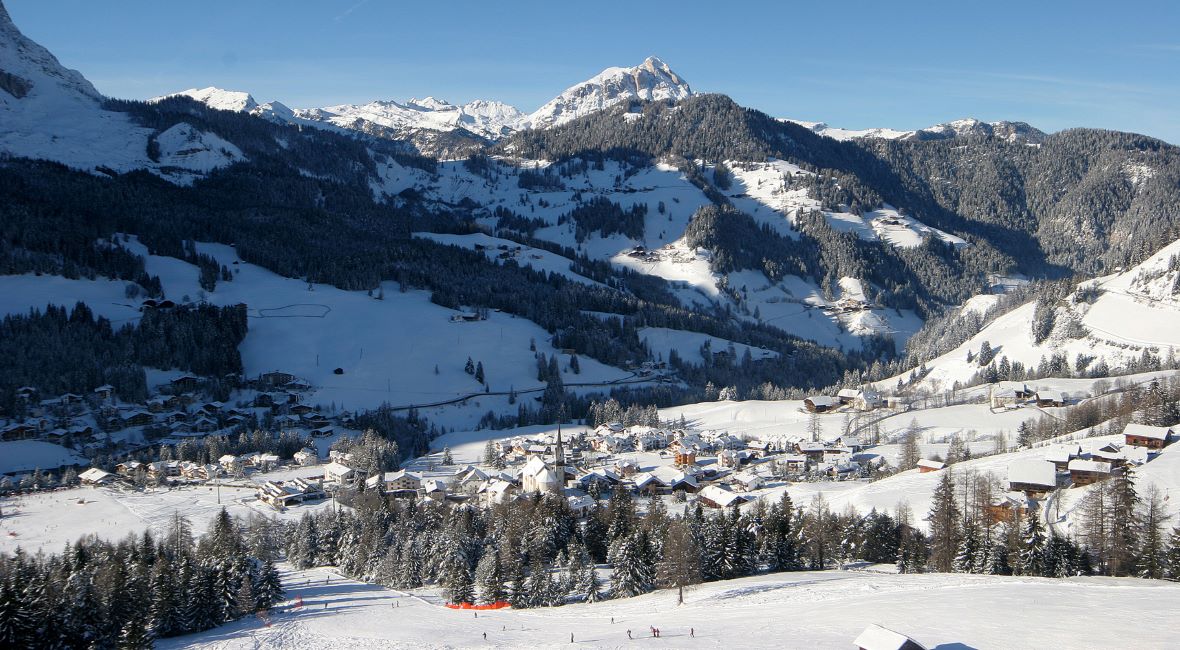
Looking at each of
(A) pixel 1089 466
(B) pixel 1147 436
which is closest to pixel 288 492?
(A) pixel 1089 466

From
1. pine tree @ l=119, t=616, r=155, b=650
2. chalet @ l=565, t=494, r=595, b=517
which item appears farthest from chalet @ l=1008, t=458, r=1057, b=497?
pine tree @ l=119, t=616, r=155, b=650

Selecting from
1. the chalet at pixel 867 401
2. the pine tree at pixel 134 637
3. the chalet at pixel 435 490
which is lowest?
the chalet at pixel 435 490

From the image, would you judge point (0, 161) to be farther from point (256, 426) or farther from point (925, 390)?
point (925, 390)

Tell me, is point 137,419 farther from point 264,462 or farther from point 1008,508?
point 1008,508

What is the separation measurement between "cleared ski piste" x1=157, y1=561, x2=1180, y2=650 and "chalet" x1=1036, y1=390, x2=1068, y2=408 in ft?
183

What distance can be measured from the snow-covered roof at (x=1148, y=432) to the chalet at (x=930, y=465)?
1307 centimetres

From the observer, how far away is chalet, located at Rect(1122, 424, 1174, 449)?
64688 mm

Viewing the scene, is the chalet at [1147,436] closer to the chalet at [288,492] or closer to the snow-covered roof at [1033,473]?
the snow-covered roof at [1033,473]

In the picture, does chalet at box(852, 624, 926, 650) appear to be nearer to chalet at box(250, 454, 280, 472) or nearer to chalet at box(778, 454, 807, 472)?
chalet at box(778, 454, 807, 472)

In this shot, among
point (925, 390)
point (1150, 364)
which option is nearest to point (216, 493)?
point (925, 390)

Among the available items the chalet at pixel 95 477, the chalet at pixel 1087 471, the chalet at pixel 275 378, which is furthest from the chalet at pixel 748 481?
the chalet at pixel 275 378

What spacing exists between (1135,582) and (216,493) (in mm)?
67000

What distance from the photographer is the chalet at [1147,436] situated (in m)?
64.7

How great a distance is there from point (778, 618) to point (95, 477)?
65.3 metres
